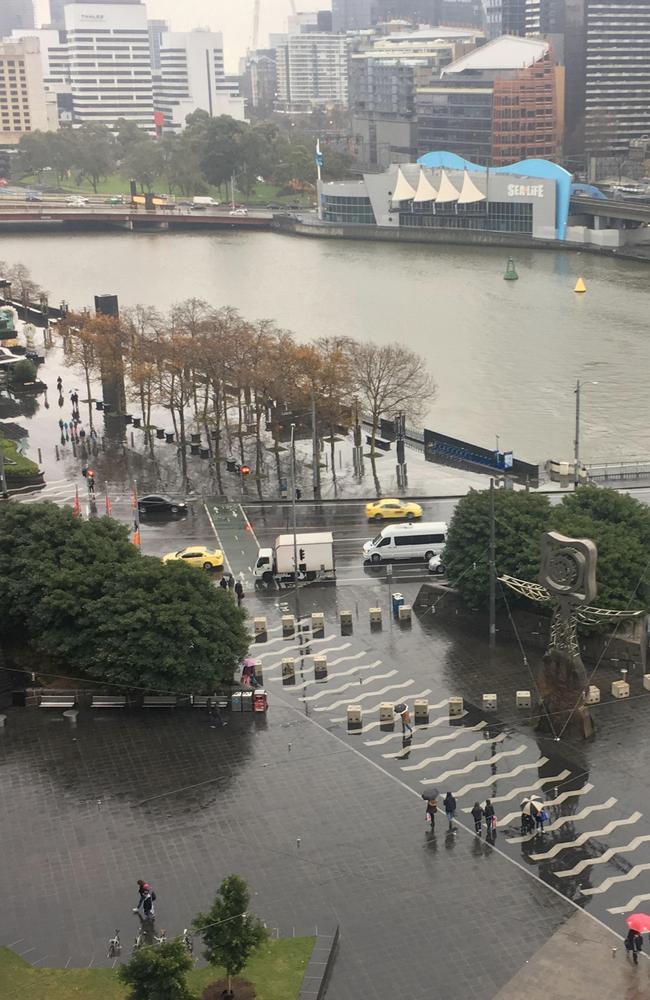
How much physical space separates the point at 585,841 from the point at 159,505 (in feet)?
84.6

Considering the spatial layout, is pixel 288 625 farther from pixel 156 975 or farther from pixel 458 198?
pixel 458 198

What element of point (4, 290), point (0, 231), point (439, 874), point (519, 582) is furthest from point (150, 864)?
point (0, 231)

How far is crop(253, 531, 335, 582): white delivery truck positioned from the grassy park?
61.3 feet

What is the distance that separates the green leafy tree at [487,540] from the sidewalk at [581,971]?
14.5 metres

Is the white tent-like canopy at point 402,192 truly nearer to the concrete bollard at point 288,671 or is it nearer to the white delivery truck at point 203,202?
the white delivery truck at point 203,202

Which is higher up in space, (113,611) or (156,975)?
(113,611)

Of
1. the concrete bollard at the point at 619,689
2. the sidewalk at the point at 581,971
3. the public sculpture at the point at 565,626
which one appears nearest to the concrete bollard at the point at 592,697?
the public sculpture at the point at 565,626

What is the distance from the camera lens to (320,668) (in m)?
35.5

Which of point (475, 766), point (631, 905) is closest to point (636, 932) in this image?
point (631, 905)

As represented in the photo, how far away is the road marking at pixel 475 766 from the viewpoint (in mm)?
29984

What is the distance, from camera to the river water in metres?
69.2

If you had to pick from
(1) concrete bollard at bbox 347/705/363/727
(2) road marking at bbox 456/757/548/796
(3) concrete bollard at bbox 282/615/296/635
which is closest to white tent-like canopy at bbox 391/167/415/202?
(3) concrete bollard at bbox 282/615/296/635

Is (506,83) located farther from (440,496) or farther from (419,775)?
(419,775)

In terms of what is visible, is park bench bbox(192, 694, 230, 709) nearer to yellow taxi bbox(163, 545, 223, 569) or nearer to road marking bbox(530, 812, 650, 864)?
road marking bbox(530, 812, 650, 864)
